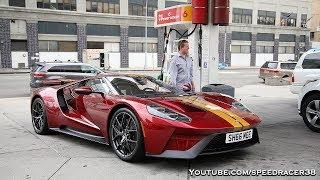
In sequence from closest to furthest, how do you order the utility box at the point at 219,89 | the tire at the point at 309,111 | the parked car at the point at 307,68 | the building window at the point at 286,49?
the tire at the point at 309,111 → the utility box at the point at 219,89 → the parked car at the point at 307,68 → the building window at the point at 286,49

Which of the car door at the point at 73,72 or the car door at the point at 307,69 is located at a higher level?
the car door at the point at 307,69

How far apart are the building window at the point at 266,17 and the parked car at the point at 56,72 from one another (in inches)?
1861

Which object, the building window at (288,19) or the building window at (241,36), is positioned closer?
the building window at (241,36)

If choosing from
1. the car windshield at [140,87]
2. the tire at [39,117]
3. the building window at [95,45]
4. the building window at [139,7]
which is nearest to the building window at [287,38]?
the building window at [139,7]

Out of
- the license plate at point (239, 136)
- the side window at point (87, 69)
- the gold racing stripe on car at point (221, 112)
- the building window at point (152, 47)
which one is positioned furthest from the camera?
the building window at point (152, 47)

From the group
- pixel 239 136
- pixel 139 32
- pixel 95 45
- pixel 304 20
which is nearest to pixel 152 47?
pixel 139 32

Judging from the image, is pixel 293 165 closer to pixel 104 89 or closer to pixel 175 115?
pixel 175 115

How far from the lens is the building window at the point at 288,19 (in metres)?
61.6

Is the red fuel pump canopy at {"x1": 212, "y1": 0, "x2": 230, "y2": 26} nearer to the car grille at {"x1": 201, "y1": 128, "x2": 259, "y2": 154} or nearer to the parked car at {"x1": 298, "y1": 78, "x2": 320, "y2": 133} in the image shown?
the parked car at {"x1": 298, "y1": 78, "x2": 320, "y2": 133}

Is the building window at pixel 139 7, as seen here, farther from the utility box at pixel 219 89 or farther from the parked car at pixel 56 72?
the utility box at pixel 219 89

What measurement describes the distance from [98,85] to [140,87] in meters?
0.67

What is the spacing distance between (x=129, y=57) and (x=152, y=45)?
363 centimetres

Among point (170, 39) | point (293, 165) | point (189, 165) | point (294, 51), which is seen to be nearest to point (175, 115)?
point (189, 165)

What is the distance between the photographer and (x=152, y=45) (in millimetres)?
47875
